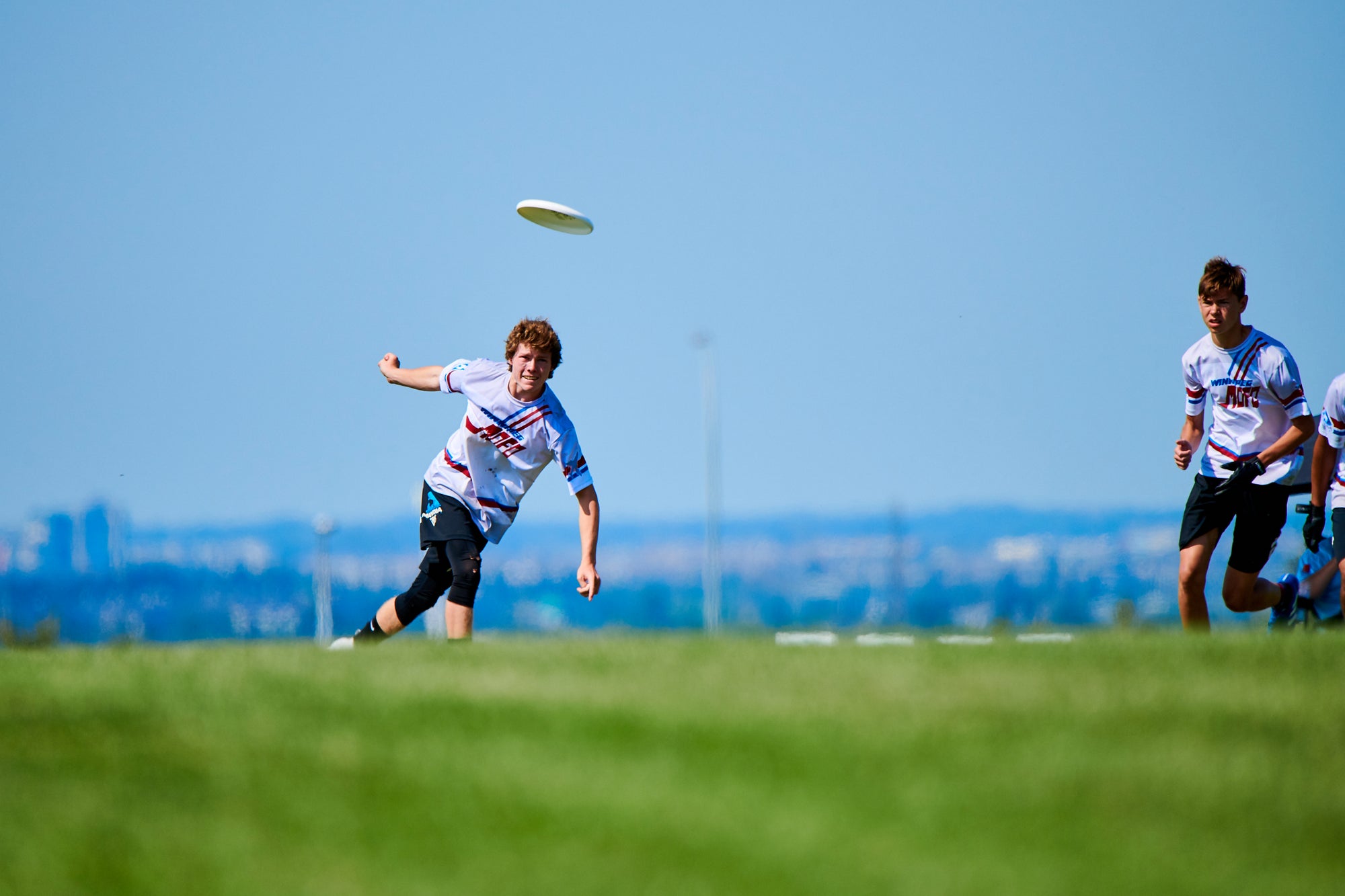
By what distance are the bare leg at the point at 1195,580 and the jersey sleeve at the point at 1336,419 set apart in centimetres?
106

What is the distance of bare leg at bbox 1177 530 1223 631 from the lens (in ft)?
28.0

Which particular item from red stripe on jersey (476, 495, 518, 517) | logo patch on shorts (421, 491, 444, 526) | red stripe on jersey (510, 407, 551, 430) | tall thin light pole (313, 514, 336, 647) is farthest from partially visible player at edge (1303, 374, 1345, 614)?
tall thin light pole (313, 514, 336, 647)

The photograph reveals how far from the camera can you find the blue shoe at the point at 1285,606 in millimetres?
9758

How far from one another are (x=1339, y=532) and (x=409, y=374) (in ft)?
21.7

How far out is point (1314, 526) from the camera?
896cm

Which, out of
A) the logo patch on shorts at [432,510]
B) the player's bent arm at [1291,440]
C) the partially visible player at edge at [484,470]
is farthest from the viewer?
the logo patch on shorts at [432,510]

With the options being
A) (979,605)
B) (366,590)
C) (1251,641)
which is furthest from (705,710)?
(366,590)

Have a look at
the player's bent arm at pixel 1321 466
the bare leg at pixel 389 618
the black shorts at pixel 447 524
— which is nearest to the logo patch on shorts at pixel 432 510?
the black shorts at pixel 447 524

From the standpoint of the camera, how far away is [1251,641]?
6246mm

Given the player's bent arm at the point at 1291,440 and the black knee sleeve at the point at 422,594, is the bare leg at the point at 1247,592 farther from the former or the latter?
the black knee sleeve at the point at 422,594

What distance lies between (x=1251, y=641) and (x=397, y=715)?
404 centimetres

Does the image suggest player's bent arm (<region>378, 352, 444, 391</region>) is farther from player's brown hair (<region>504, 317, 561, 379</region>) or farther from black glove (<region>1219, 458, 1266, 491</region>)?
black glove (<region>1219, 458, 1266, 491</region>)

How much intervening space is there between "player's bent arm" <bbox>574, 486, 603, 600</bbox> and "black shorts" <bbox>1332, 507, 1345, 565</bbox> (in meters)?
5.18

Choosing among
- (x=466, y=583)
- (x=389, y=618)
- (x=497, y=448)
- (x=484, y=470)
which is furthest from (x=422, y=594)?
(x=497, y=448)
